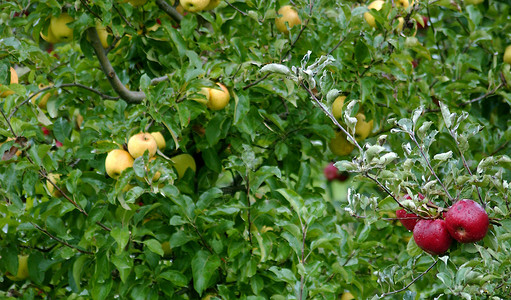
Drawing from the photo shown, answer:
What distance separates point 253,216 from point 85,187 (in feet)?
1.91

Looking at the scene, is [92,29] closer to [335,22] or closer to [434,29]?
[335,22]

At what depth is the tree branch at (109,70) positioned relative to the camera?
6.81 ft

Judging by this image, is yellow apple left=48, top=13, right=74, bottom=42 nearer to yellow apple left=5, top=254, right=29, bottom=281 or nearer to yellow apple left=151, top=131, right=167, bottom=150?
yellow apple left=151, top=131, right=167, bottom=150

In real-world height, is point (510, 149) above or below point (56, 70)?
below

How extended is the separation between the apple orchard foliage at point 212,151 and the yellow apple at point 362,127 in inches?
1.9

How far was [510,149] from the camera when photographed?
2348 millimetres

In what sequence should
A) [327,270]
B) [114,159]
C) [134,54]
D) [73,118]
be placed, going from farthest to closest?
[73,118] < [134,54] < [327,270] < [114,159]

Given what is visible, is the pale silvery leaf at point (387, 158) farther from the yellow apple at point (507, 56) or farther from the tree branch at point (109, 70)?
the yellow apple at point (507, 56)

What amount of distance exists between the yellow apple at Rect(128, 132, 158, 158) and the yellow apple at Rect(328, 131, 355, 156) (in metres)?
0.75

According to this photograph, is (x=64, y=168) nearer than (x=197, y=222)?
No

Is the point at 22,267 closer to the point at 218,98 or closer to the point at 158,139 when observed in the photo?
the point at 158,139

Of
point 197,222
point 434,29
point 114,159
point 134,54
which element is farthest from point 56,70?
point 434,29

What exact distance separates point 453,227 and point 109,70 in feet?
4.00

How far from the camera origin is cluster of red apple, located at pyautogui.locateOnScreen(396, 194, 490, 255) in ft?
4.11
